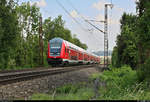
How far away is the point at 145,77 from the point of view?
29.0 feet

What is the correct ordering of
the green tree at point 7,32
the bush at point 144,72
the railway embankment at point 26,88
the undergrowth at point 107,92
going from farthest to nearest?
the green tree at point 7,32 → the bush at point 144,72 → the railway embankment at point 26,88 → the undergrowth at point 107,92

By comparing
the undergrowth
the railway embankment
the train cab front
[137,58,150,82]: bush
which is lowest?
the railway embankment

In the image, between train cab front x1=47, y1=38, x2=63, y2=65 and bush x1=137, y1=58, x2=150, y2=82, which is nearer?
bush x1=137, y1=58, x2=150, y2=82

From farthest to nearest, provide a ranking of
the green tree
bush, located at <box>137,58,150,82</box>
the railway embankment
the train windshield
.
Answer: the train windshield < the green tree < bush, located at <box>137,58,150,82</box> < the railway embankment

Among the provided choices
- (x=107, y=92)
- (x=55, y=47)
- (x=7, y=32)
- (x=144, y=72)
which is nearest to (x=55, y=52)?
(x=55, y=47)

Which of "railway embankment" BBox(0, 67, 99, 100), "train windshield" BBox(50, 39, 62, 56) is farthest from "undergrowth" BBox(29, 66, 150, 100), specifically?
"train windshield" BBox(50, 39, 62, 56)

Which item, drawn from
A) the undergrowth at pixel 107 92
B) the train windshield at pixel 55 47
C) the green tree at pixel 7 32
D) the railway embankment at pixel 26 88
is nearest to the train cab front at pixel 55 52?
the train windshield at pixel 55 47

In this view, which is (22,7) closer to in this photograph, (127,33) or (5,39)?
(5,39)

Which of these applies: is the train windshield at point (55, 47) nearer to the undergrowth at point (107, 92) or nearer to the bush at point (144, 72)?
the undergrowth at point (107, 92)

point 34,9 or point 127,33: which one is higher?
point 34,9

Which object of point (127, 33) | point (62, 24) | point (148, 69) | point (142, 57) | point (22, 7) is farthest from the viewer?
point (62, 24)

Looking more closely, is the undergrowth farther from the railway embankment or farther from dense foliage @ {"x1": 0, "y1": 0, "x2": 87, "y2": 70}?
dense foliage @ {"x1": 0, "y1": 0, "x2": 87, "y2": 70}

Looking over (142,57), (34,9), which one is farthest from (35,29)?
(142,57)

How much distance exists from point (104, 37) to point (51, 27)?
115 ft
